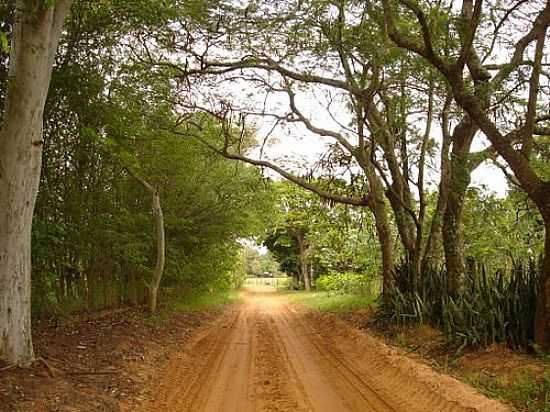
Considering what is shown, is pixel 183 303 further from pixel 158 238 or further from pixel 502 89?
pixel 502 89

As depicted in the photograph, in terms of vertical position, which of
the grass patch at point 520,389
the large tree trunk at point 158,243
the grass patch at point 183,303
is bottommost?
the grass patch at point 520,389

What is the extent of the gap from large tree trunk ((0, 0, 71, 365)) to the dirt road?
1.92 m

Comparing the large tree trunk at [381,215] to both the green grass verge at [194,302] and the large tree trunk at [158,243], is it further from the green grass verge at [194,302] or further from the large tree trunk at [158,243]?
the green grass verge at [194,302]

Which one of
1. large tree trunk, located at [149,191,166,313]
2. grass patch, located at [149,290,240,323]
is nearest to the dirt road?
large tree trunk, located at [149,191,166,313]

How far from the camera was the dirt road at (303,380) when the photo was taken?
6.81 m

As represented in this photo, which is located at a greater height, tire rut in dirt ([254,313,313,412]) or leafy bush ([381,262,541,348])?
leafy bush ([381,262,541,348])

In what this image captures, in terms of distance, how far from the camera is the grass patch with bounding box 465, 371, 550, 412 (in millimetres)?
6125

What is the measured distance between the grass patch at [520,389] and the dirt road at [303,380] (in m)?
0.25

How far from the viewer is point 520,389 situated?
6.60 metres

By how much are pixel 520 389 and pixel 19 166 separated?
21.4ft

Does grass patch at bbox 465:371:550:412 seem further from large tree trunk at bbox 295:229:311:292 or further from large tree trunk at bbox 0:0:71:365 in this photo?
large tree trunk at bbox 295:229:311:292

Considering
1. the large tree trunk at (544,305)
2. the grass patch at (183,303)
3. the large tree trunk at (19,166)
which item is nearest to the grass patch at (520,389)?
the large tree trunk at (544,305)

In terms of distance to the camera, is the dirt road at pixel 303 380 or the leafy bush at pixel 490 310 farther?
the leafy bush at pixel 490 310

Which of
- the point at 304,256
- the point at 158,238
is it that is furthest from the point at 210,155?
the point at 304,256
